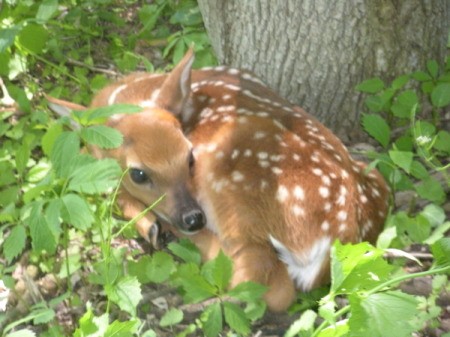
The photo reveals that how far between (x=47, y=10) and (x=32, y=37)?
0.23m

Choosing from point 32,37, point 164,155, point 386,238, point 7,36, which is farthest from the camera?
point 32,37

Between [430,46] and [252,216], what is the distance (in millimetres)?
1380

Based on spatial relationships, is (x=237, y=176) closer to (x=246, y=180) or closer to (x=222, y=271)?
(x=246, y=180)

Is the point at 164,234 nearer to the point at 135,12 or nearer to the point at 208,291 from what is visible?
the point at 208,291

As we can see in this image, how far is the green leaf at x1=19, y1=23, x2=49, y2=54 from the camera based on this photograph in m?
3.94

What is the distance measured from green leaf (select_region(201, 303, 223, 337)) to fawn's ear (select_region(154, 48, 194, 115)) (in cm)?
101

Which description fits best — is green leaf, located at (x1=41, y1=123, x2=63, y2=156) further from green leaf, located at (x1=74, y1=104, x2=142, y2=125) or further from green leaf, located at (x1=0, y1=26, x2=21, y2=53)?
green leaf, located at (x1=0, y1=26, x2=21, y2=53)

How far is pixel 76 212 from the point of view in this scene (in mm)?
2254

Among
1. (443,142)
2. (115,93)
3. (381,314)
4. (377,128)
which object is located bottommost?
(443,142)

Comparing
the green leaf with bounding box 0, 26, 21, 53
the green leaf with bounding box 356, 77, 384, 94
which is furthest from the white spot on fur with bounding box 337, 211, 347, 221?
the green leaf with bounding box 0, 26, 21, 53

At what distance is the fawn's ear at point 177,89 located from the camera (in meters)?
3.04

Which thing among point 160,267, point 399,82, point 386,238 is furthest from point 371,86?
point 160,267

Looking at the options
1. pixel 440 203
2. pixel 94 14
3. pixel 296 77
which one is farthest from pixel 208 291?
pixel 94 14

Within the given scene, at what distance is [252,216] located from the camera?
270 cm
